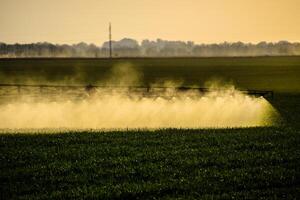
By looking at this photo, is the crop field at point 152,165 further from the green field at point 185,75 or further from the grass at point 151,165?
the green field at point 185,75

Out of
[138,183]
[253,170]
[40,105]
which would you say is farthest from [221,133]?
[40,105]

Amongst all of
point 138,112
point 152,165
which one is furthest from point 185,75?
point 152,165

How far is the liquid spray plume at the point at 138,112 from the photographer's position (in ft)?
91.4

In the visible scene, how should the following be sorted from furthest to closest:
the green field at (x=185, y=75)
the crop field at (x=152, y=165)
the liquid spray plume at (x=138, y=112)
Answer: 1. the green field at (x=185, y=75)
2. the liquid spray plume at (x=138, y=112)
3. the crop field at (x=152, y=165)

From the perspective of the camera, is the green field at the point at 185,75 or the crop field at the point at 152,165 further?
the green field at the point at 185,75

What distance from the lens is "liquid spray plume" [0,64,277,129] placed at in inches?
1097

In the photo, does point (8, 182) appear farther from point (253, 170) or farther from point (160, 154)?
point (253, 170)

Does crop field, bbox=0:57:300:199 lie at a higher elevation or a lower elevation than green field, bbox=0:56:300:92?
lower

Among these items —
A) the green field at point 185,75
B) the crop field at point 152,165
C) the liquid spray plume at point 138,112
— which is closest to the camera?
the crop field at point 152,165

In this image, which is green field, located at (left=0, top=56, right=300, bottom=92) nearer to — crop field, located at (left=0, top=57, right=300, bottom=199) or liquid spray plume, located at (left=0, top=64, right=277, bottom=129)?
liquid spray plume, located at (left=0, top=64, right=277, bottom=129)

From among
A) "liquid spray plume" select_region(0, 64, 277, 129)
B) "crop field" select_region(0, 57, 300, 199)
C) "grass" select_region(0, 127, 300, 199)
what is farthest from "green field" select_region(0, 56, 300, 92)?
"grass" select_region(0, 127, 300, 199)

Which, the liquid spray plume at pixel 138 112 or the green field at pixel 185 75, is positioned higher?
the green field at pixel 185 75

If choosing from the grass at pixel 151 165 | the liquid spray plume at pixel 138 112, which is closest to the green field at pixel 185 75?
the liquid spray plume at pixel 138 112

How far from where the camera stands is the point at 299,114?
3170cm
